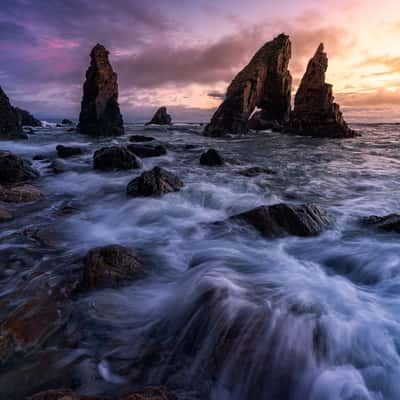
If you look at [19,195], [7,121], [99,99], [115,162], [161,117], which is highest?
[99,99]

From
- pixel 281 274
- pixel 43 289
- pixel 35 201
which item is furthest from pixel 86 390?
pixel 35 201

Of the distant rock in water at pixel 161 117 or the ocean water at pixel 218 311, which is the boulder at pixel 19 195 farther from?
the distant rock in water at pixel 161 117

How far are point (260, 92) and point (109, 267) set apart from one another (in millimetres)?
49592

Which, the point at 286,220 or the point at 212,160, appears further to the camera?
the point at 212,160

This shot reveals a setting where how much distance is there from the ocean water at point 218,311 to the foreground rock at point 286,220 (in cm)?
20

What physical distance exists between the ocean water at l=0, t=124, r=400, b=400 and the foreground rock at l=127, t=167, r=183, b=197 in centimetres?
112

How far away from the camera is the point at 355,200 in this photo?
25.8ft

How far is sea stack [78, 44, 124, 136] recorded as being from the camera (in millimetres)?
37938

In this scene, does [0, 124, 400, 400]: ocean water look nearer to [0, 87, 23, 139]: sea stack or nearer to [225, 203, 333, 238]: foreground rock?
[225, 203, 333, 238]: foreground rock

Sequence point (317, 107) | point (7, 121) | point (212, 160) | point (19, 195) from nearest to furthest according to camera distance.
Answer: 1. point (19, 195)
2. point (212, 160)
3. point (7, 121)
4. point (317, 107)

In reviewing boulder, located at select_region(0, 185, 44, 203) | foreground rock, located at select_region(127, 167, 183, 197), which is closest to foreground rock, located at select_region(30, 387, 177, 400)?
foreground rock, located at select_region(127, 167, 183, 197)

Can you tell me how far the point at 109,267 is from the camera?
3.62 meters

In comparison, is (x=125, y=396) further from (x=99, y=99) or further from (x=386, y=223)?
(x=99, y=99)

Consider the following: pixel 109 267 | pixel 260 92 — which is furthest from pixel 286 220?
pixel 260 92
